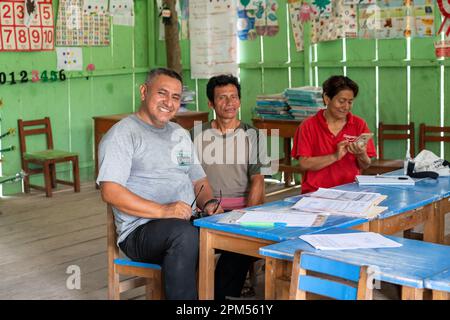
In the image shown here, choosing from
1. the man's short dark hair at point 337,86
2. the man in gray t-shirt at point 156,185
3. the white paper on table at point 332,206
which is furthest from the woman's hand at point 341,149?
the man in gray t-shirt at point 156,185

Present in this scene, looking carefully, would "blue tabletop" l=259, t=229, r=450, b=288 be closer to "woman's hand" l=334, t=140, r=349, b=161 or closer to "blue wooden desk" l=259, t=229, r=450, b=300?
"blue wooden desk" l=259, t=229, r=450, b=300

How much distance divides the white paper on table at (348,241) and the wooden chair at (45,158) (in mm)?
4753

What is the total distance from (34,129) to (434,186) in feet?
15.5

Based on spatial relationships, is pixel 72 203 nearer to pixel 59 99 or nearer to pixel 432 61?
pixel 59 99

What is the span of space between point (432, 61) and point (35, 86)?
154 inches

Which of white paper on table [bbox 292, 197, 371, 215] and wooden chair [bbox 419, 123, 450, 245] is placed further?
wooden chair [bbox 419, 123, 450, 245]

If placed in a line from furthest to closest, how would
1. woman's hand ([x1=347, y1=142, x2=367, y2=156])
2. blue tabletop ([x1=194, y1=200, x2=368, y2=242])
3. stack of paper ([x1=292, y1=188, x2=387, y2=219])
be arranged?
woman's hand ([x1=347, y1=142, x2=367, y2=156]) < stack of paper ([x1=292, y1=188, x2=387, y2=219]) < blue tabletop ([x1=194, y1=200, x2=368, y2=242])

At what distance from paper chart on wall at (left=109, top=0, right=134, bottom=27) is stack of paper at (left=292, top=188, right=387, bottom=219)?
5.14 metres

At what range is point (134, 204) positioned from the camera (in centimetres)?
326

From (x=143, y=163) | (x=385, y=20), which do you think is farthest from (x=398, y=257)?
(x=385, y=20)

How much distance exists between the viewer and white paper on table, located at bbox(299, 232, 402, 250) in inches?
105

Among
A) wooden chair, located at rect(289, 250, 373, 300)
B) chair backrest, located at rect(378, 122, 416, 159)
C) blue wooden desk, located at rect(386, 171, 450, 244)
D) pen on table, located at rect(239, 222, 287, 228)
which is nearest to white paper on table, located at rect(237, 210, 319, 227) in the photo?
pen on table, located at rect(239, 222, 287, 228)

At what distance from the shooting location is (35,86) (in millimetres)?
7551
